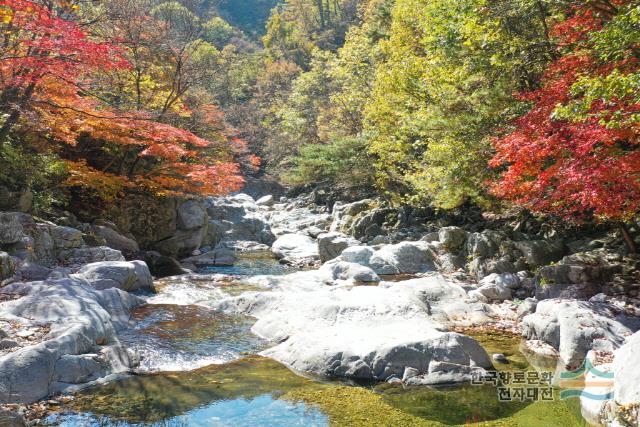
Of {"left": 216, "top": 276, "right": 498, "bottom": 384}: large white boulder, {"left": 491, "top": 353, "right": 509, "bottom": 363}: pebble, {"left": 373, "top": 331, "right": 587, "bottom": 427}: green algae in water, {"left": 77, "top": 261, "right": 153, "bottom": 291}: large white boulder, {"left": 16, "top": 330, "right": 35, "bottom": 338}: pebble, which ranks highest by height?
{"left": 77, "top": 261, "right": 153, "bottom": 291}: large white boulder

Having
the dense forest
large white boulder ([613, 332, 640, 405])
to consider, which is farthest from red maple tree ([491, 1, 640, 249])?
large white boulder ([613, 332, 640, 405])

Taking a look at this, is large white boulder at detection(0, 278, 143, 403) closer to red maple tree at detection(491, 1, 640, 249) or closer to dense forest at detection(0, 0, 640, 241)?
dense forest at detection(0, 0, 640, 241)

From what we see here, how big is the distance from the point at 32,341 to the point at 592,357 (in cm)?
758

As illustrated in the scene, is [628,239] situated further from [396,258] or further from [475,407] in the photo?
[475,407]

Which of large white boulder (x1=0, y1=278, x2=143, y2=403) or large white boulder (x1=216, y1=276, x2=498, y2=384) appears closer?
large white boulder (x1=0, y1=278, x2=143, y2=403)

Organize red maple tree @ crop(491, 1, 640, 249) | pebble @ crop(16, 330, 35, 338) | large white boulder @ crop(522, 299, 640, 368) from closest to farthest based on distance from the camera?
pebble @ crop(16, 330, 35, 338)
large white boulder @ crop(522, 299, 640, 368)
red maple tree @ crop(491, 1, 640, 249)

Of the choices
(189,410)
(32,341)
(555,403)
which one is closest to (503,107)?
(555,403)

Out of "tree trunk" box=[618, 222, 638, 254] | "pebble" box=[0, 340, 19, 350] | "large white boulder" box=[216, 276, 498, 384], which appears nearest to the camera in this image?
"pebble" box=[0, 340, 19, 350]

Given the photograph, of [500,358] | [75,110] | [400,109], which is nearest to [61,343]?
[75,110]

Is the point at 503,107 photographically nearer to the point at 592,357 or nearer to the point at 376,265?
the point at 376,265

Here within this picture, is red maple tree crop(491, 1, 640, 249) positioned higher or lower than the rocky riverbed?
higher

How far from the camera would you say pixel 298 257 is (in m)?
18.4

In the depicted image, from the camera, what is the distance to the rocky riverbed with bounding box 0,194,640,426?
5695 millimetres

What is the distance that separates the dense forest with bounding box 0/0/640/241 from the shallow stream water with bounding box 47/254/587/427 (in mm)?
3851
